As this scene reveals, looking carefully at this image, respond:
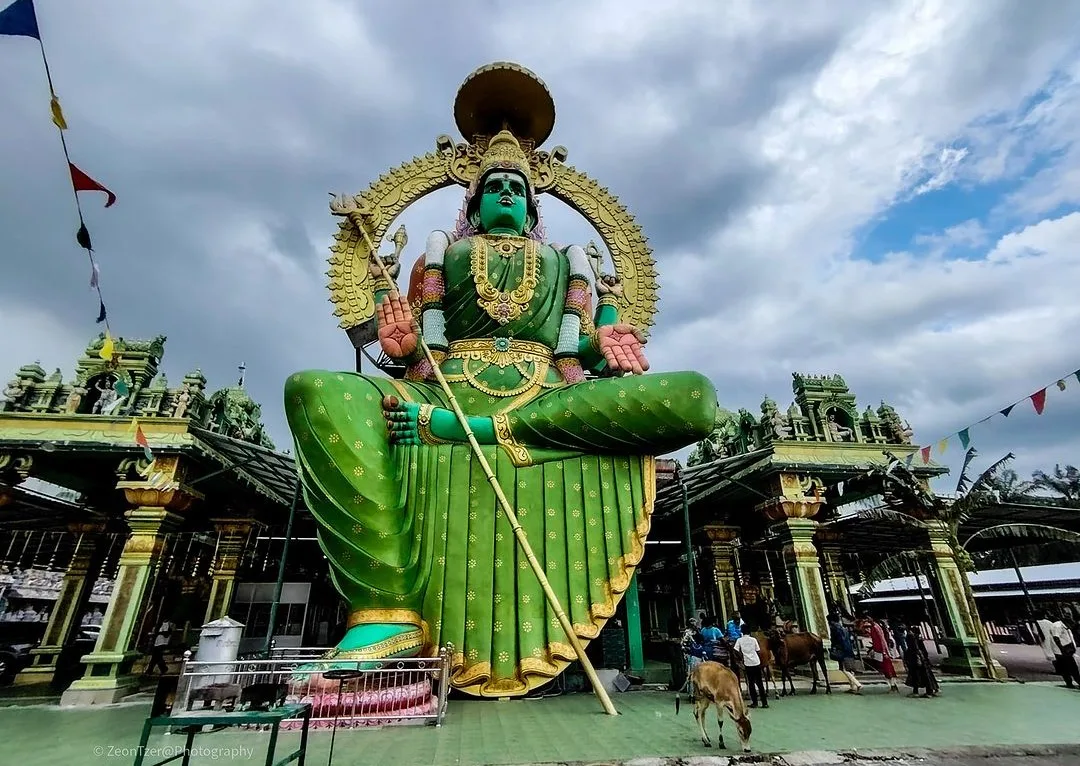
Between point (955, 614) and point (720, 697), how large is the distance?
714 cm

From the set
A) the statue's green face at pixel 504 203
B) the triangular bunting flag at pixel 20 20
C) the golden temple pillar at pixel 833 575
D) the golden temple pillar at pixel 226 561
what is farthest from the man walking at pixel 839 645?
the triangular bunting flag at pixel 20 20


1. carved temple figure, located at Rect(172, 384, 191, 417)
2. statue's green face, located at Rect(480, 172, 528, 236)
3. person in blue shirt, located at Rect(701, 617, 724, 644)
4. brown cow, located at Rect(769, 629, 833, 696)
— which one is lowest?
brown cow, located at Rect(769, 629, 833, 696)

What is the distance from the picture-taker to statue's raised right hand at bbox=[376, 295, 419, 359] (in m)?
7.68

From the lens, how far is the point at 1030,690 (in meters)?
7.20

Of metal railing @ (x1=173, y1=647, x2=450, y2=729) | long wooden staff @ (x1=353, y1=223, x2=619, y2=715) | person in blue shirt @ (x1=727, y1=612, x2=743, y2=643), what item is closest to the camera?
metal railing @ (x1=173, y1=647, x2=450, y2=729)

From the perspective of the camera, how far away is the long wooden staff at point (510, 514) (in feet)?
16.0

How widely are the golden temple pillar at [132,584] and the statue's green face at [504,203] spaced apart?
19.3ft

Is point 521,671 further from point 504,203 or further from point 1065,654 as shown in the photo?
point 1065,654

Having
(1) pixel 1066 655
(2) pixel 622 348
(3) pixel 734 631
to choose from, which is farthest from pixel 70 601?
(1) pixel 1066 655

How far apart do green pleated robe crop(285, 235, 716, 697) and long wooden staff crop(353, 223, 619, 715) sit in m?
0.27

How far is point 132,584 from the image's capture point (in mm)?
7156

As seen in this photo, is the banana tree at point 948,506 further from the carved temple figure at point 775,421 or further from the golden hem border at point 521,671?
the golden hem border at point 521,671

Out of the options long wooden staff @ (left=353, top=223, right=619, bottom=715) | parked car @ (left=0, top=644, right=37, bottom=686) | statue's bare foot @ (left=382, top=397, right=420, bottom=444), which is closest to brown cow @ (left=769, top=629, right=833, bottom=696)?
long wooden staff @ (left=353, top=223, right=619, bottom=715)

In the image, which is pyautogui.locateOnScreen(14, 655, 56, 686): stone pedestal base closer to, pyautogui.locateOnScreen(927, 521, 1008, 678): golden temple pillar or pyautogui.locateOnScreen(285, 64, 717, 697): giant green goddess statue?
pyautogui.locateOnScreen(285, 64, 717, 697): giant green goddess statue
